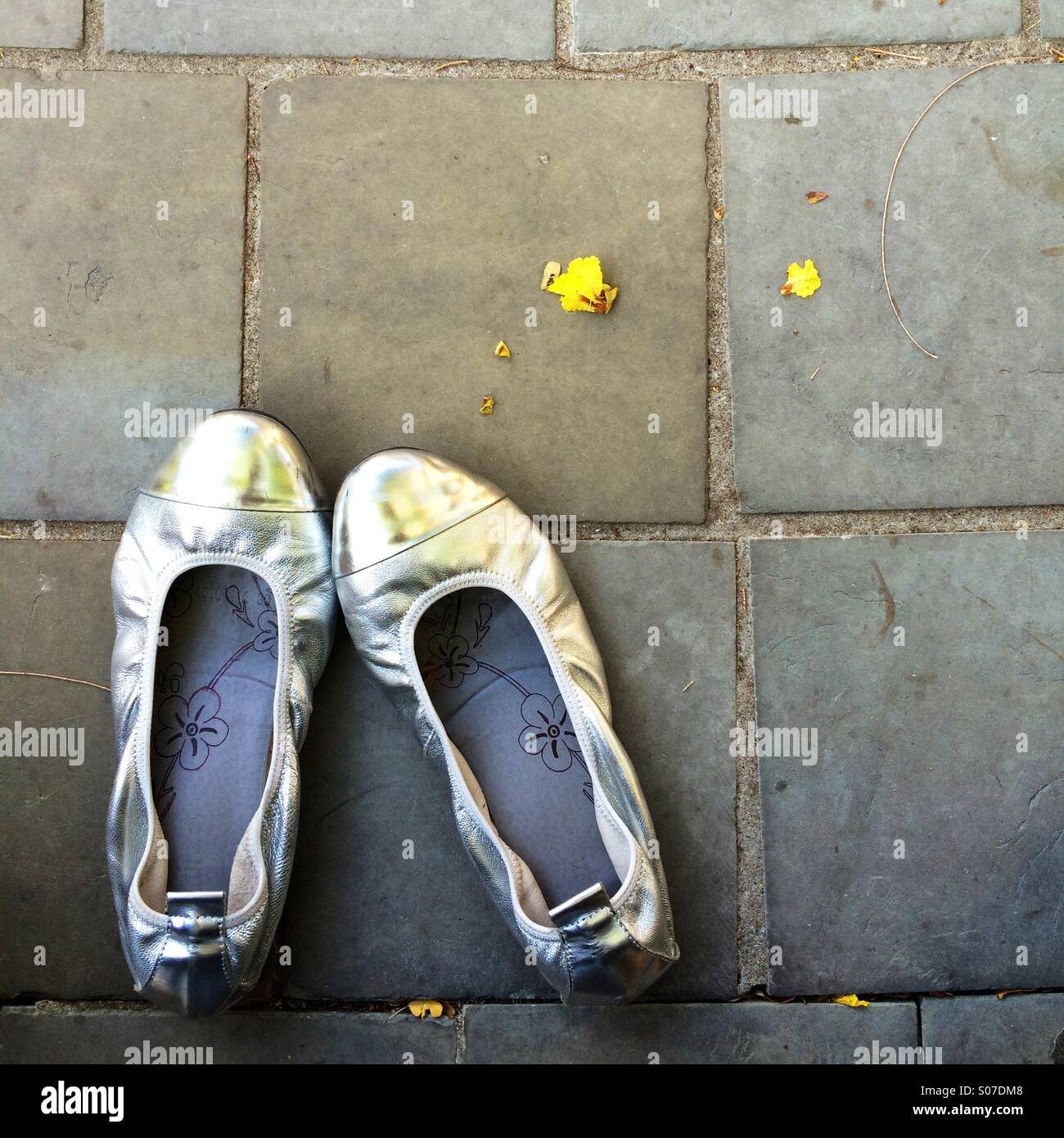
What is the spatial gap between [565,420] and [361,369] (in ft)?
1.12

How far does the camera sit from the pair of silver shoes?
4.36 feet

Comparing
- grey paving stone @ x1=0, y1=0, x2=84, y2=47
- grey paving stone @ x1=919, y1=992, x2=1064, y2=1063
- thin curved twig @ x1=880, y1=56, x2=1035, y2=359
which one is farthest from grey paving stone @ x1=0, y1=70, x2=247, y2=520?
grey paving stone @ x1=919, y1=992, x2=1064, y2=1063

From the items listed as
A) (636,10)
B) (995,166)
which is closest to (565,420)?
(636,10)

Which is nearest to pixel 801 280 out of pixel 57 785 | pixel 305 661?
pixel 305 661

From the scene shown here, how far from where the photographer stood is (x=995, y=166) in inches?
58.5

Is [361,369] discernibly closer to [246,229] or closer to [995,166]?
[246,229]

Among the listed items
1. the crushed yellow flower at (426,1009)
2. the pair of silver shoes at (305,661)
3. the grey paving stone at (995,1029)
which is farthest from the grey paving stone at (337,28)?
the grey paving stone at (995,1029)

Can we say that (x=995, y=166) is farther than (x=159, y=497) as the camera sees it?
Yes

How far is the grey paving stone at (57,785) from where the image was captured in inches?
56.8

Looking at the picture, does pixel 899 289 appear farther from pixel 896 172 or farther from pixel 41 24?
pixel 41 24

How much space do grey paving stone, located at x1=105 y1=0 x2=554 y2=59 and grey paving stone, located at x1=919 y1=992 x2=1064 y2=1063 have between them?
5.54 feet

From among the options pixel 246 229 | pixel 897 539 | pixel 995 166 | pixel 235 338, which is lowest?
pixel 897 539

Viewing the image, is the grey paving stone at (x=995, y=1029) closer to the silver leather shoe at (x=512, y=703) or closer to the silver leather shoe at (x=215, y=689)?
the silver leather shoe at (x=512, y=703)

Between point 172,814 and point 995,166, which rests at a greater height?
point 995,166
